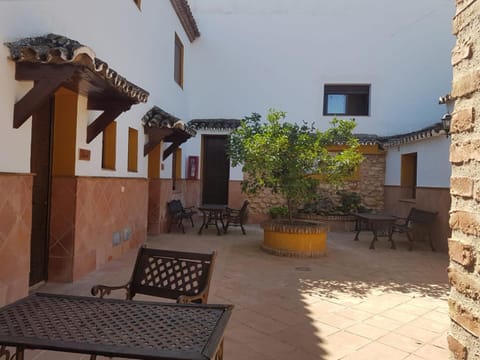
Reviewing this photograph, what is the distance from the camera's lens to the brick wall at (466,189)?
4.90 ft

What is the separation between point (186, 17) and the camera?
10555 millimetres

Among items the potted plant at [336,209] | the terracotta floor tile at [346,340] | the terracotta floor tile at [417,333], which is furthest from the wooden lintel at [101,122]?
the potted plant at [336,209]

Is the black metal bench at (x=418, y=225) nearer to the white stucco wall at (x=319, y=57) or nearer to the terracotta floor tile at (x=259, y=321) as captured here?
the white stucco wall at (x=319, y=57)

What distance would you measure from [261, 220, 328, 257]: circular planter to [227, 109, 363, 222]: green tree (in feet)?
2.08

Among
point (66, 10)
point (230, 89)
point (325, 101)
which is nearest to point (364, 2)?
point (325, 101)

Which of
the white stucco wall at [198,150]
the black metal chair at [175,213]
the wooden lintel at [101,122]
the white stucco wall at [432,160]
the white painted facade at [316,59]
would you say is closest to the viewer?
the wooden lintel at [101,122]

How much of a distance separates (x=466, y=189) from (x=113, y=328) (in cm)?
175

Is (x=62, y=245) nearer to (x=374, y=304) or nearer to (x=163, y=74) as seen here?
(x=374, y=304)

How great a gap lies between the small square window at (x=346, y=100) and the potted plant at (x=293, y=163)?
5494 millimetres

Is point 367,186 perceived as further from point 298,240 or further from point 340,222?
point 298,240

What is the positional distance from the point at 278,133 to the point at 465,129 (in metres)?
→ 5.49

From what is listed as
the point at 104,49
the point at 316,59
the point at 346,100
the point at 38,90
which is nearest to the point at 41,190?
the point at 38,90

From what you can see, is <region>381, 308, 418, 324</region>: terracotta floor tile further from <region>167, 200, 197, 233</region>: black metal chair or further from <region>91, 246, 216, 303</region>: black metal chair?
<region>167, 200, 197, 233</region>: black metal chair

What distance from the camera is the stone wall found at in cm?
1166
